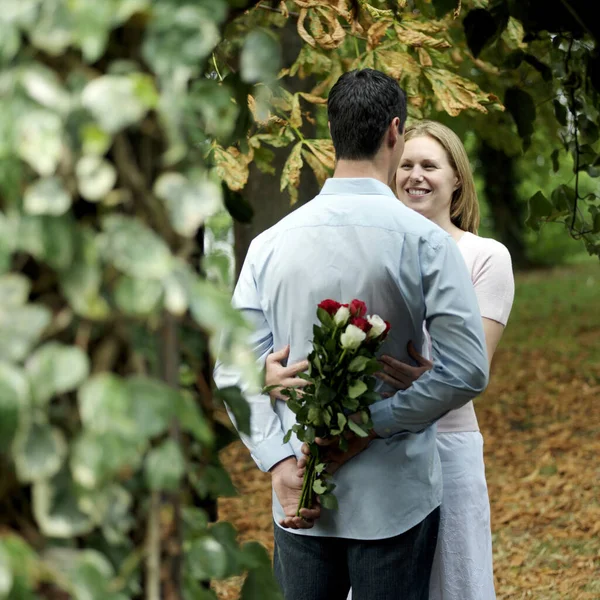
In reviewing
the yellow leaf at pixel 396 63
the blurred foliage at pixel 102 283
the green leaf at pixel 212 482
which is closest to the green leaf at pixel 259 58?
the blurred foliage at pixel 102 283

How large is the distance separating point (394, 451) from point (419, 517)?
19 cm

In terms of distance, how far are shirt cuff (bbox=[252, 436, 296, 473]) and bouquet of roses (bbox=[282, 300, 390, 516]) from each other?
12 cm

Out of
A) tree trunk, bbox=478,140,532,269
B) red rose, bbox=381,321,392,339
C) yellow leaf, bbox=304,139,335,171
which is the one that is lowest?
tree trunk, bbox=478,140,532,269

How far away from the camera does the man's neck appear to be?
2.56 m

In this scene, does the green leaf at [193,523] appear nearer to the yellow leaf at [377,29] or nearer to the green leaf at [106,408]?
the green leaf at [106,408]

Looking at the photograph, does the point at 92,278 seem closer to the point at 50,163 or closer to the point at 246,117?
the point at 50,163

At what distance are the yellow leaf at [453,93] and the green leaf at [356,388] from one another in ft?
5.98

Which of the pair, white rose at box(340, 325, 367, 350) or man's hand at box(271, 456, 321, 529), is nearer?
white rose at box(340, 325, 367, 350)

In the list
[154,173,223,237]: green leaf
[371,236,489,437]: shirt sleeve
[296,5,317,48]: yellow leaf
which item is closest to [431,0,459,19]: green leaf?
[371,236,489,437]: shirt sleeve

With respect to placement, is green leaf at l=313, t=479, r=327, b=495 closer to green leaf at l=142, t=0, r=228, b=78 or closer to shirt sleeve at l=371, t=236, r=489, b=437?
shirt sleeve at l=371, t=236, r=489, b=437

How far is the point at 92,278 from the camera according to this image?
941 mm

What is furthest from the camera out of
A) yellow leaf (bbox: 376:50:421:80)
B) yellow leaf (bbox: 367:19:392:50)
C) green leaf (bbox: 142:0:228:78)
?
yellow leaf (bbox: 376:50:421:80)

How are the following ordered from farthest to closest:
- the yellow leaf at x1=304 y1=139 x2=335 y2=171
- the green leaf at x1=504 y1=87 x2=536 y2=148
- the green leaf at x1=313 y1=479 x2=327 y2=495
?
the yellow leaf at x1=304 y1=139 x2=335 y2=171 < the green leaf at x1=504 y1=87 x2=536 y2=148 < the green leaf at x1=313 y1=479 x2=327 y2=495

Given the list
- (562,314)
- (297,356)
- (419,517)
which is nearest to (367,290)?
(297,356)
